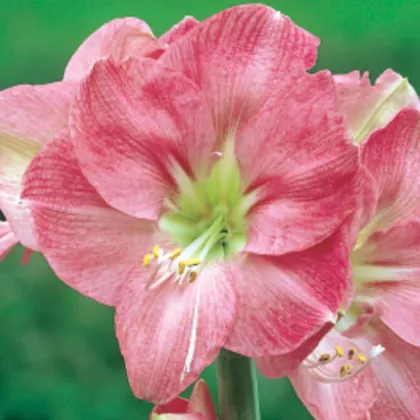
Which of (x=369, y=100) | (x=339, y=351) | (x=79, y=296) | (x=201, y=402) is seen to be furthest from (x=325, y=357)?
(x=79, y=296)

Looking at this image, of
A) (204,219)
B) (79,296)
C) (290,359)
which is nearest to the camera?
(290,359)

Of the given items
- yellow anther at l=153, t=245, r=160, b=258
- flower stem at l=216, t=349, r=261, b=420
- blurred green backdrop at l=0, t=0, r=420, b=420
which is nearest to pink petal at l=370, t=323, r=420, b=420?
flower stem at l=216, t=349, r=261, b=420

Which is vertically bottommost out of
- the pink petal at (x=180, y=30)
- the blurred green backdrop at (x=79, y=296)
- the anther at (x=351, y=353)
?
the blurred green backdrop at (x=79, y=296)

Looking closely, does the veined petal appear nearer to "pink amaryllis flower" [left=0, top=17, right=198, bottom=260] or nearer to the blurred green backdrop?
"pink amaryllis flower" [left=0, top=17, right=198, bottom=260]

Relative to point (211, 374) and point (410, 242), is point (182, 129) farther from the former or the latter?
point (211, 374)


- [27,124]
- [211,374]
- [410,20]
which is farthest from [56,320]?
[27,124]

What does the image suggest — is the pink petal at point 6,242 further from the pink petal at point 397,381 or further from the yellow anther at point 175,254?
the pink petal at point 397,381

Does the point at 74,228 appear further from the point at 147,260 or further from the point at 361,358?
the point at 361,358

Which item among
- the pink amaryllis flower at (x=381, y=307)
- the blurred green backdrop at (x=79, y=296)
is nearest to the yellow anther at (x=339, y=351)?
the pink amaryllis flower at (x=381, y=307)
